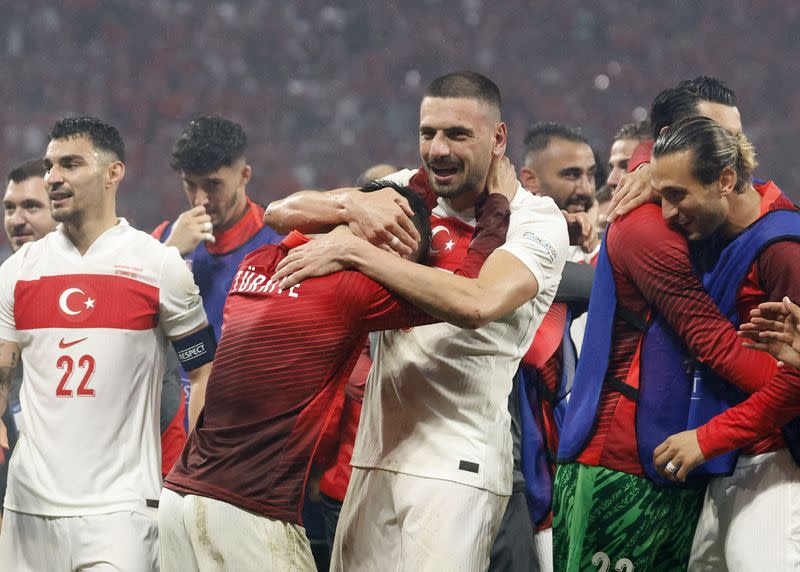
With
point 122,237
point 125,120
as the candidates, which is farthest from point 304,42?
point 122,237

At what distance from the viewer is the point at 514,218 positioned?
132 inches

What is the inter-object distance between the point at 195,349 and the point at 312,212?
47.9 inches

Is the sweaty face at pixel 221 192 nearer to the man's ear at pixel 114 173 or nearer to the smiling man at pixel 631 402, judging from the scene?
the man's ear at pixel 114 173

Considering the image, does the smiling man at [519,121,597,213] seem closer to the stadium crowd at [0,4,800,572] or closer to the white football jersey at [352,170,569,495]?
the stadium crowd at [0,4,800,572]

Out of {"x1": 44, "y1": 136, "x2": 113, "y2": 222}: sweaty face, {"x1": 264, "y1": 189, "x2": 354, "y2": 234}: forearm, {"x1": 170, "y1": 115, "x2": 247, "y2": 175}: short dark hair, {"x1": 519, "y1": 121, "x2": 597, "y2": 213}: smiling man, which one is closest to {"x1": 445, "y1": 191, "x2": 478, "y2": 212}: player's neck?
{"x1": 264, "y1": 189, "x2": 354, "y2": 234}: forearm

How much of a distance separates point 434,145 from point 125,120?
7.28 m

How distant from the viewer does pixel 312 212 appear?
328 cm

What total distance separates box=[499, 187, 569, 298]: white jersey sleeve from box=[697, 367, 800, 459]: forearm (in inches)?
24.0

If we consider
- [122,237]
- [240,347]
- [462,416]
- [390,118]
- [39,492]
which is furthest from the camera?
[390,118]

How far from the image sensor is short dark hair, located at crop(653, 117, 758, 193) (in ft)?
10.2

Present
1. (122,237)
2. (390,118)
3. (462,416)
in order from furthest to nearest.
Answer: (390,118) < (122,237) < (462,416)

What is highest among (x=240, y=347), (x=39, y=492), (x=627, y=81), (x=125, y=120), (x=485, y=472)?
(x=627, y=81)

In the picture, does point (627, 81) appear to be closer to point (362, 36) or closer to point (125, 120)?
point (362, 36)

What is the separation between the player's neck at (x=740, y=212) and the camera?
3.15m
